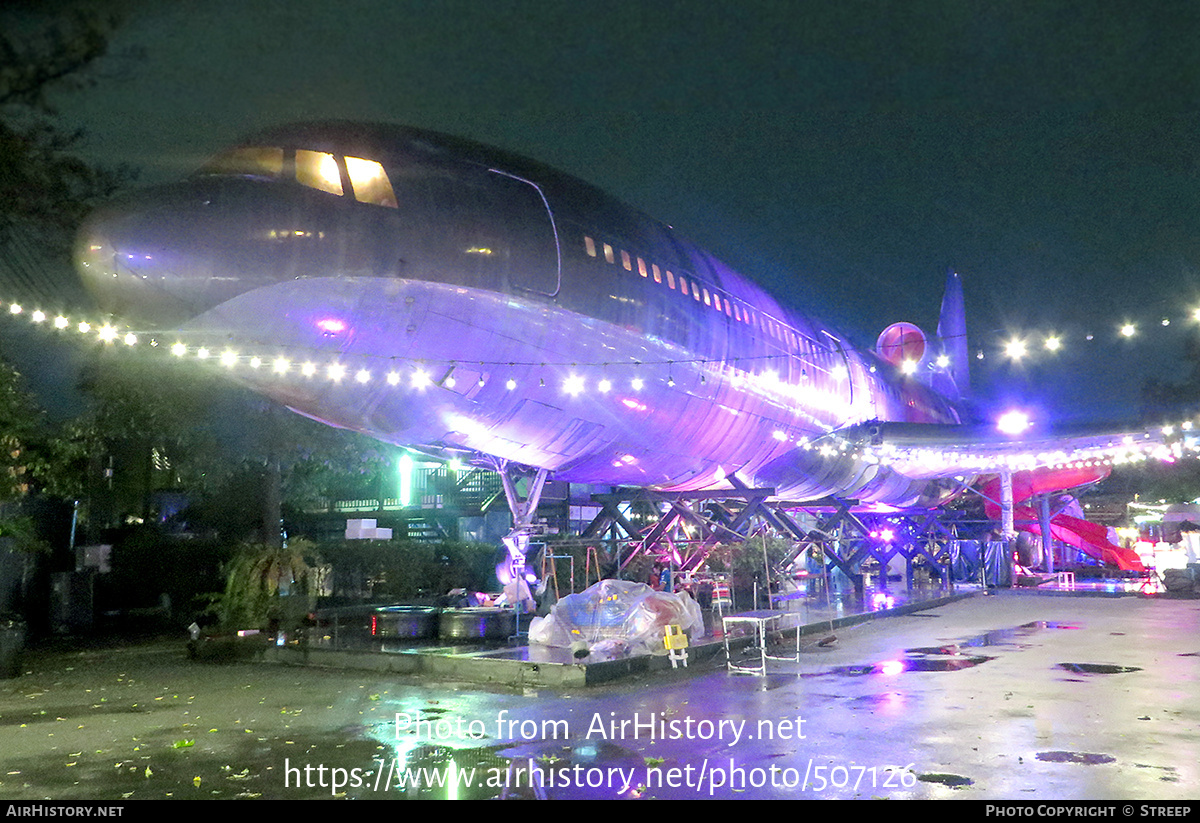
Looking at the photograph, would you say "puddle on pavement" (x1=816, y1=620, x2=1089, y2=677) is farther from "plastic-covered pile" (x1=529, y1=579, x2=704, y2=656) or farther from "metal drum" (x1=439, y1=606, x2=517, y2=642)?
"metal drum" (x1=439, y1=606, x2=517, y2=642)

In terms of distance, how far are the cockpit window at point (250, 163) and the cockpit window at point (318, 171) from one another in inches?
8.0

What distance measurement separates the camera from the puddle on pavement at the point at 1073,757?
6977mm

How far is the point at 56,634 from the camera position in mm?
19625

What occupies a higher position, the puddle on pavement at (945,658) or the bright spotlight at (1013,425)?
the bright spotlight at (1013,425)

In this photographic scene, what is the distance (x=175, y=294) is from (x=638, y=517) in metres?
15.6

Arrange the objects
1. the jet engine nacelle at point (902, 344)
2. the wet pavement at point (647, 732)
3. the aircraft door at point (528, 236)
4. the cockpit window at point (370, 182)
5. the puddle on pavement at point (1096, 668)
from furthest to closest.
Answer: the jet engine nacelle at point (902, 344) → the puddle on pavement at point (1096, 668) → the aircraft door at point (528, 236) → the cockpit window at point (370, 182) → the wet pavement at point (647, 732)

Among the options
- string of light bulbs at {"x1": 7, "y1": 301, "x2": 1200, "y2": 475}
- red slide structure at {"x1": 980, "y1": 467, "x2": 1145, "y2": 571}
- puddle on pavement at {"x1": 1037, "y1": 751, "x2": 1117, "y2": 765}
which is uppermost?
string of light bulbs at {"x1": 7, "y1": 301, "x2": 1200, "y2": 475}

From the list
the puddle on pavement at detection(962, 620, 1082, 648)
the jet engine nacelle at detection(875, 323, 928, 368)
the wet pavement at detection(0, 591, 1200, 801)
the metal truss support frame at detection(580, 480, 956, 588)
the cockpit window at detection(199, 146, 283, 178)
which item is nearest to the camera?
A: the wet pavement at detection(0, 591, 1200, 801)

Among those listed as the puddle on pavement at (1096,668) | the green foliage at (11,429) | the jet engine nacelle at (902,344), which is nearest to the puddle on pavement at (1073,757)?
the puddle on pavement at (1096,668)

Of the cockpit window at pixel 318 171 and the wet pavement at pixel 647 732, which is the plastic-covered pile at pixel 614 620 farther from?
the cockpit window at pixel 318 171

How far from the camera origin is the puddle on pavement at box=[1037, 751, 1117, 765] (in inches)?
275

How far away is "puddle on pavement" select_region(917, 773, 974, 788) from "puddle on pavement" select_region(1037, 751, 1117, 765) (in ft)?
3.06

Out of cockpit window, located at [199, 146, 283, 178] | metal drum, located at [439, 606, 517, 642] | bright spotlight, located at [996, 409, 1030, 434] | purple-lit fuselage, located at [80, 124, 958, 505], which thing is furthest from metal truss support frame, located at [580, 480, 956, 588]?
cockpit window, located at [199, 146, 283, 178]
